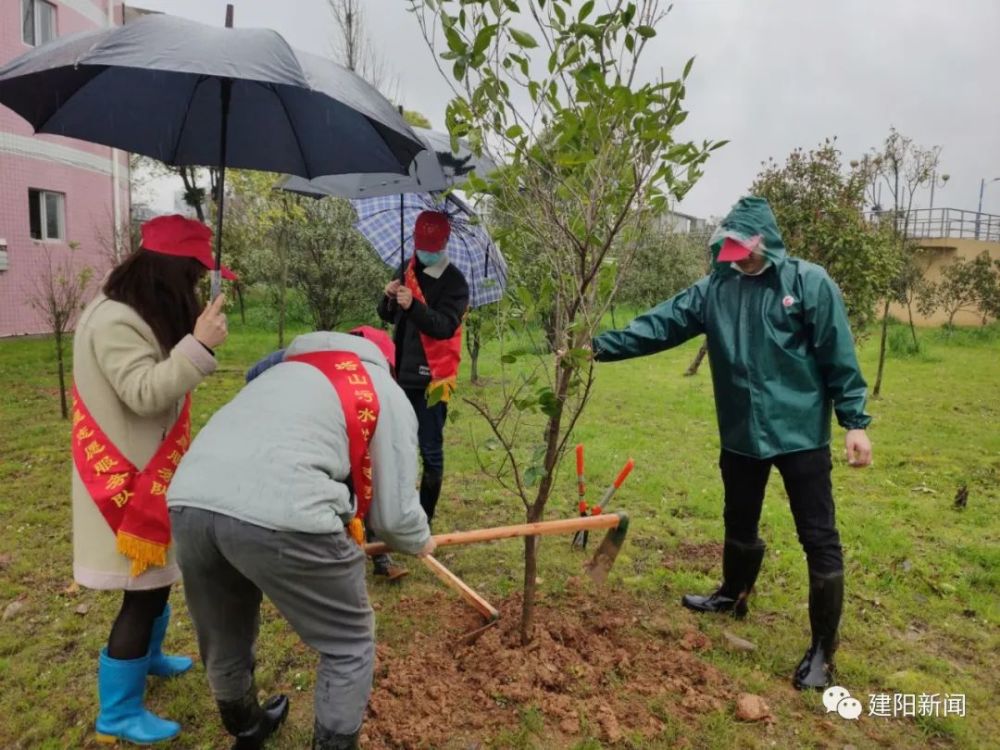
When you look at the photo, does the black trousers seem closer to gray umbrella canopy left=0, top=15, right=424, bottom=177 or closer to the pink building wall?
gray umbrella canopy left=0, top=15, right=424, bottom=177

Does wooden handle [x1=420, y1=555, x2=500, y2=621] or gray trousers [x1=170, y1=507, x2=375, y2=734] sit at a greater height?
gray trousers [x1=170, y1=507, x2=375, y2=734]

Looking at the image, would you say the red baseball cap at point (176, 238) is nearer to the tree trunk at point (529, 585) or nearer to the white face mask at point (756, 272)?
the tree trunk at point (529, 585)

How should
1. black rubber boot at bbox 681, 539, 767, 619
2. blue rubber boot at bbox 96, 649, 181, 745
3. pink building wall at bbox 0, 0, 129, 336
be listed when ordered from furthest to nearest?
pink building wall at bbox 0, 0, 129, 336
black rubber boot at bbox 681, 539, 767, 619
blue rubber boot at bbox 96, 649, 181, 745

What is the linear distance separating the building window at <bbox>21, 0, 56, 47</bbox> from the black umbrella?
13.4 m

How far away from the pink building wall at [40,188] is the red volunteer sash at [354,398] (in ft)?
39.1

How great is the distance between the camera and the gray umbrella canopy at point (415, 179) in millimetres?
3822

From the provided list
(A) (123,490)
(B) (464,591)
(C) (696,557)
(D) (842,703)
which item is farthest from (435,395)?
(C) (696,557)

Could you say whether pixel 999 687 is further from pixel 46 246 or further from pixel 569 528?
pixel 46 246

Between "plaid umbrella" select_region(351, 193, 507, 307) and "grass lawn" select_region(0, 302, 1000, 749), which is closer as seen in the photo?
"grass lawn" select_region(0, 302, 1000, 749)

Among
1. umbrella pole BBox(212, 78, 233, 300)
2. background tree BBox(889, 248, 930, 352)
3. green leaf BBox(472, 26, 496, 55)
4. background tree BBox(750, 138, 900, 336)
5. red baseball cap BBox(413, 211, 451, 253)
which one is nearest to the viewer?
green leaf BBox(472, 26, 496, 55)

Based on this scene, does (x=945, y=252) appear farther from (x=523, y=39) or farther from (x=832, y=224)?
(x=523, y=39)

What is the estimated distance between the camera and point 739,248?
3037 millimetres

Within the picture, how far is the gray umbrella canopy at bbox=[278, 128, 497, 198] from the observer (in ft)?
12.5

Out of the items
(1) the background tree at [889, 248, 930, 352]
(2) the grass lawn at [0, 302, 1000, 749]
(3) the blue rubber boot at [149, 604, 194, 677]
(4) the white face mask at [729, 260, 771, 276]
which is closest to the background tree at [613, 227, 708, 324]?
(1) the background tree at [889, 248, 930, 352]
